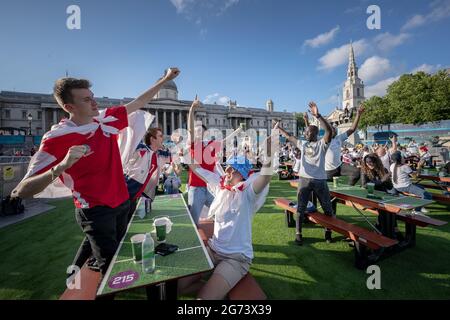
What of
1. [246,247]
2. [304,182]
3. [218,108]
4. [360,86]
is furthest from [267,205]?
[360,86]

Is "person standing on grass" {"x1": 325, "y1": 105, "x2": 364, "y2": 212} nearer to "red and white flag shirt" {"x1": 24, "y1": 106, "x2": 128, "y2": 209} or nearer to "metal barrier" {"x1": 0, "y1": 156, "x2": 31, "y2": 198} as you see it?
"red and white flag shirt" {"x1": 24, "y1": 106, "x2": 128, "y2": 209}

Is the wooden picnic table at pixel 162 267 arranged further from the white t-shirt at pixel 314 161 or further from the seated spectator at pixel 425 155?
the seated spectator at pixel 425 155

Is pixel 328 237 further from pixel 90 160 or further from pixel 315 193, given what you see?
pixel 90 160

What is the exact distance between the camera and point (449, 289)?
3.32m

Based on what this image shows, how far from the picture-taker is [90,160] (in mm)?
2113

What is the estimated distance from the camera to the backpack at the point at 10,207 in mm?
7508

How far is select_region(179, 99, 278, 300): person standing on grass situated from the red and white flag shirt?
129cm

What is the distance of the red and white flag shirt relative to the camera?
1.81 meters

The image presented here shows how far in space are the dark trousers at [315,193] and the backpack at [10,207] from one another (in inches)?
368

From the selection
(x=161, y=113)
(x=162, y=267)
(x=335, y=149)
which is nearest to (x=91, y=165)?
(x=162, y=267)

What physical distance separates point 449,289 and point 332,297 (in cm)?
188

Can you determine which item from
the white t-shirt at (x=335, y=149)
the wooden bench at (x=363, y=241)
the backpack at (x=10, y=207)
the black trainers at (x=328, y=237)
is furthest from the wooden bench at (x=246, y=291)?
the backpack at (x=10, y=207)

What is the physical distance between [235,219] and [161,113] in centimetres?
7009

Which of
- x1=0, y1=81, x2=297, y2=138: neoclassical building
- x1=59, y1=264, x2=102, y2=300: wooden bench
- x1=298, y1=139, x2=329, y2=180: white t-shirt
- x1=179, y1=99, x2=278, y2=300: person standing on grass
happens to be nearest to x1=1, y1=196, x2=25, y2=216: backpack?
x1=59, y1=264, x2=102, y2=300: wooden bench
